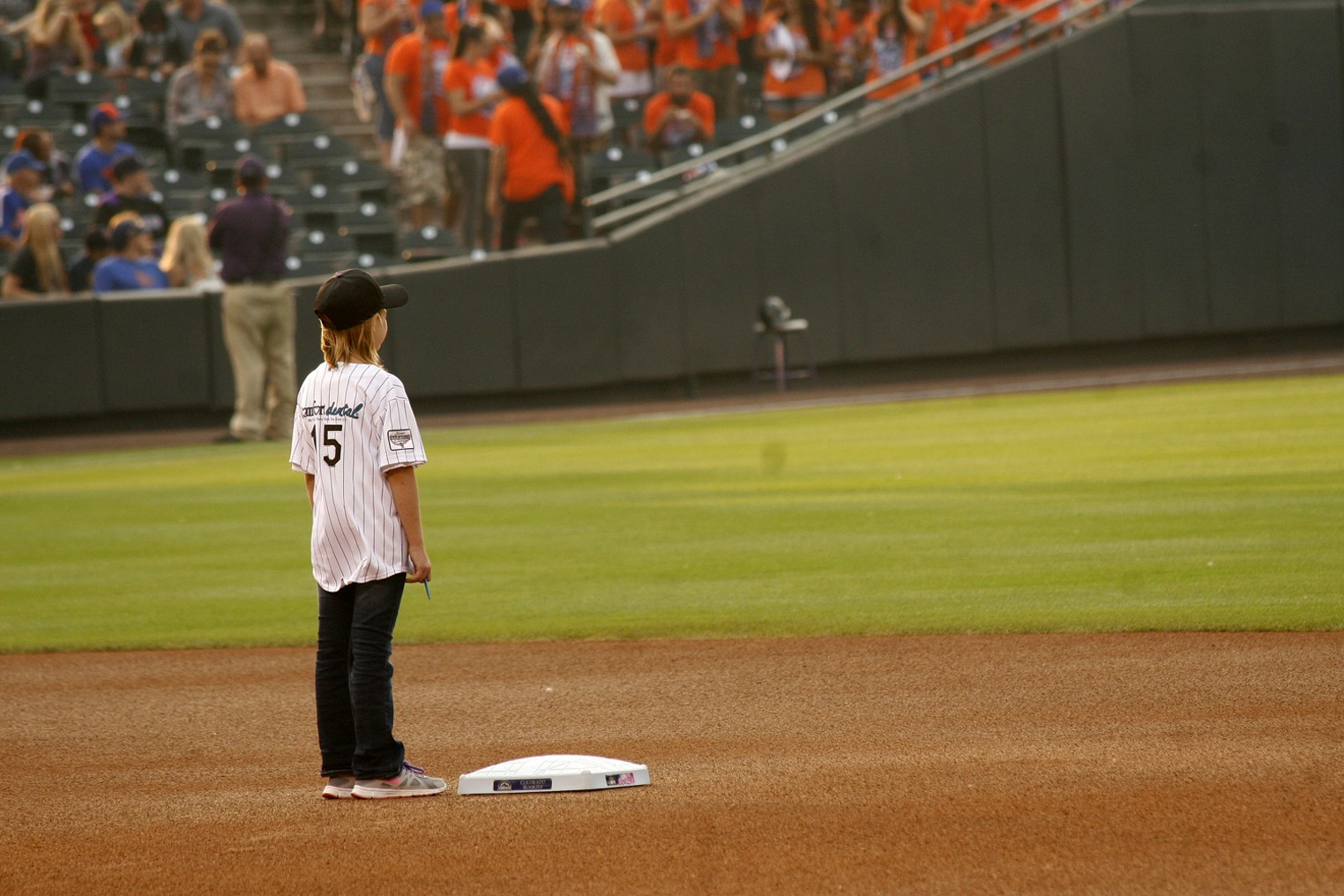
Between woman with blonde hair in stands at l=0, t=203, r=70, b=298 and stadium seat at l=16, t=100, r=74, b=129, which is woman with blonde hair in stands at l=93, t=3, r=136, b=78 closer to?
stadium seat at l=16, t=100, r=74, b=129

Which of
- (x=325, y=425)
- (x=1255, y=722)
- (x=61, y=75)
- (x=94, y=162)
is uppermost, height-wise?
(x=61, y=75)

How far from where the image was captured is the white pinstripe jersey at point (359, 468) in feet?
16.4

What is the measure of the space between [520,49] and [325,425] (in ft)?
62.3

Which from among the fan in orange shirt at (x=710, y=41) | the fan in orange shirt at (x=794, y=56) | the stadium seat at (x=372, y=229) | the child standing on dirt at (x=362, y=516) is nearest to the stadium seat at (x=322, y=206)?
the stadium seat at (x=372, y=229)

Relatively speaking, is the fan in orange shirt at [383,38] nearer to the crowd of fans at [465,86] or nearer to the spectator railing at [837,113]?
the crowd of fans at [465,86]

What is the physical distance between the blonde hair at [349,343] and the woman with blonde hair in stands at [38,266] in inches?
578

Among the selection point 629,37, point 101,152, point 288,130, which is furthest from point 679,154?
point 101,152

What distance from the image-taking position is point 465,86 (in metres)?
20.0

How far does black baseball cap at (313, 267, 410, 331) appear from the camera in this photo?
16.4ft

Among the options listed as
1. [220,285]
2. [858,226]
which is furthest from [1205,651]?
[858,226]

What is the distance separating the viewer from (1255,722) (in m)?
5.64

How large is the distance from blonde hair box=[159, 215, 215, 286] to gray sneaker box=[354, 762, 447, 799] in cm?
1485

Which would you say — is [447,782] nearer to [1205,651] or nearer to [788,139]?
[1205,651]

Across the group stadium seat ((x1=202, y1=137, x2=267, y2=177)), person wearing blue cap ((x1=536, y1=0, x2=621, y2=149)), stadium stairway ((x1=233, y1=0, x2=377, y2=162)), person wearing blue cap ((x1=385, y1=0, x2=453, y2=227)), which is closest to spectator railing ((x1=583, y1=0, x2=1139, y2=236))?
person wearing blue cap ((x1=536, y1=0, x2=621, y2=149))
